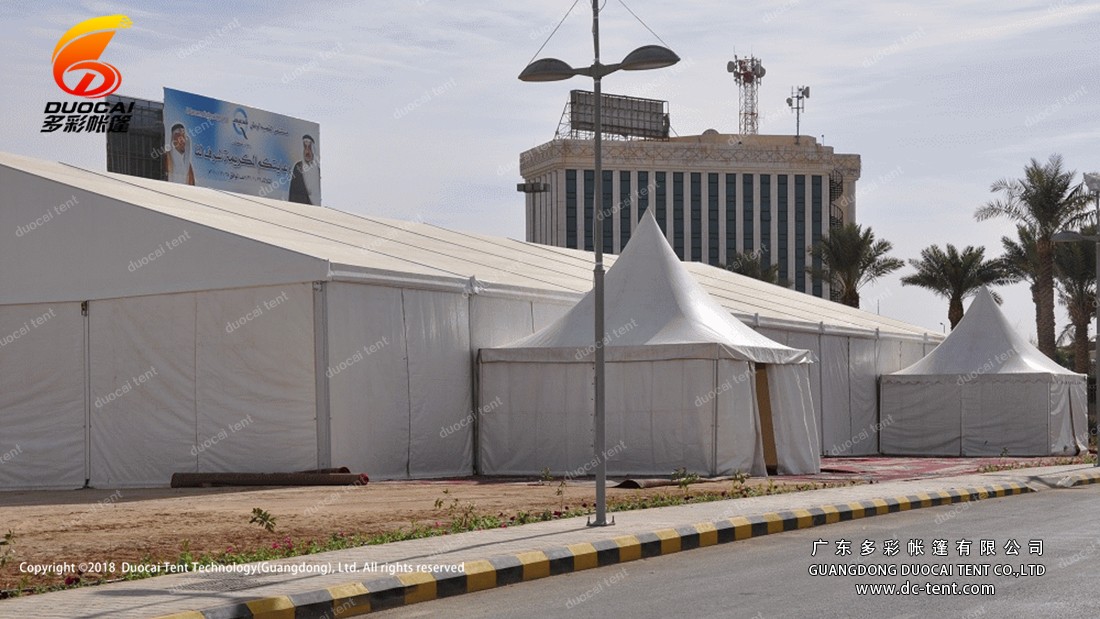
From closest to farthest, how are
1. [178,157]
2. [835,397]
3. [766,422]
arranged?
[766,422]
[835,397]
[178,157]

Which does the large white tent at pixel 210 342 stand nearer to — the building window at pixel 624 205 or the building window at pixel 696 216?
the building window at pixel 624 205

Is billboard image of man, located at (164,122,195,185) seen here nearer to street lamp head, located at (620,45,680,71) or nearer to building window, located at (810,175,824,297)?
street lamp head, located at (620,45,680,71)

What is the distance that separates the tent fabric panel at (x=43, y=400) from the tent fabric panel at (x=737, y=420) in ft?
34.8

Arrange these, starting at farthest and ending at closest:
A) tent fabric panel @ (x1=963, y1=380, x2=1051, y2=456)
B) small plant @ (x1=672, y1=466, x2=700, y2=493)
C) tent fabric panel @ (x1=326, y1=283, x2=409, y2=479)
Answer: tent fabric panel @ (x1=963, y1=380, x2=1051, y2=456) < tent fabric panel @ (x1=326, y1=283, x2=409, y2=479) < small plant @ (x1=672, y1=466, x2=700, y2=493)

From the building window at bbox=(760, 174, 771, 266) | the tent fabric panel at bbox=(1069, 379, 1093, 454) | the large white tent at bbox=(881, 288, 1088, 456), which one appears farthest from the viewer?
the building window at bbox=(760, 174, 771, 266)

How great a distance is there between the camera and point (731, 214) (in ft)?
386

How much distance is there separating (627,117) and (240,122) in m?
57.4

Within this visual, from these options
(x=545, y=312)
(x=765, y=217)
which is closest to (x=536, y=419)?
(x=545, y=312)

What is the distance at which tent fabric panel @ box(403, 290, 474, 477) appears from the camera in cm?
2355

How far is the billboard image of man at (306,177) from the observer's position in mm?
51188

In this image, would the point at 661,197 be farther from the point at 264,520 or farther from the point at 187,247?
the point at 264,520

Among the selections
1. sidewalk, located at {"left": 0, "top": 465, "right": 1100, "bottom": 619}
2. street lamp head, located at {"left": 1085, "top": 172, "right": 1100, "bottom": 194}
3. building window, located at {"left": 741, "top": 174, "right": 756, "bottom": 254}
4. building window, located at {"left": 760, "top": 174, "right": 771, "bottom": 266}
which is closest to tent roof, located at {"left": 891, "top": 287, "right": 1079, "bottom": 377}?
street lamp head, located at {"left": 1085, "top": 172, "right": 1100, "bottom": 194}

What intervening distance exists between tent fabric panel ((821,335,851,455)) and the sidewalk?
1518 centimetres

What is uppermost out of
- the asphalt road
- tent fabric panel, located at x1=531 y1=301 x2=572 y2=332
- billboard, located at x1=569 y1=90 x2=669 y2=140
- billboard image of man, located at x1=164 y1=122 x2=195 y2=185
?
billboard, located at x1=569 y1=90 x2=669 y2=140
